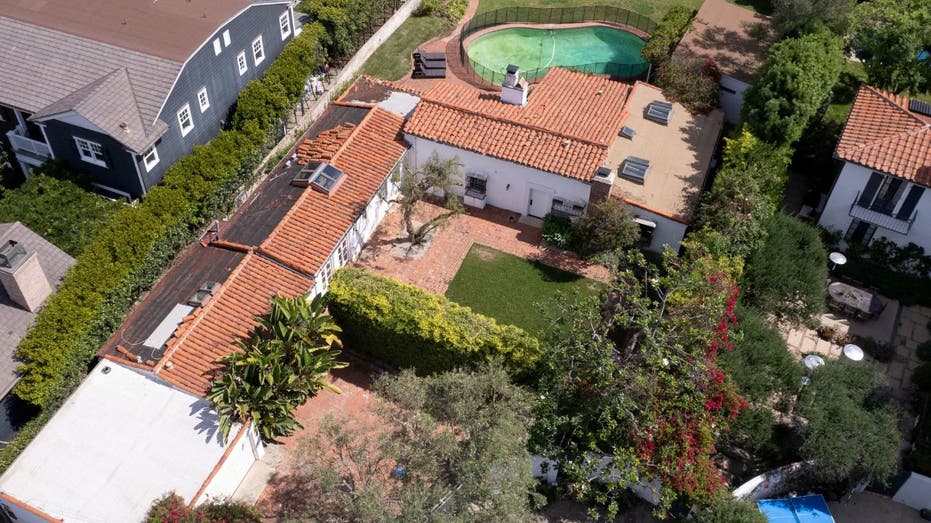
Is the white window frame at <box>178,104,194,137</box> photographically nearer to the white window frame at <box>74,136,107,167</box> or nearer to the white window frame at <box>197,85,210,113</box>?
the white window frame at <box>197,85,210,113</box>

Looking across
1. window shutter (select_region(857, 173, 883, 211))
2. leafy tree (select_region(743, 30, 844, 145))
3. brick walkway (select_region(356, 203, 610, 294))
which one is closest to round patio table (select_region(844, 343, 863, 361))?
window shutter (select_region(857, 173, 883, 211))

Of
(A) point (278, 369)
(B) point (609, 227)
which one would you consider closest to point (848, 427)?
(B) point (609, 227)

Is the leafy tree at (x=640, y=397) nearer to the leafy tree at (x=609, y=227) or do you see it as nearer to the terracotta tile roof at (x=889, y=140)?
the leafy tree at (x=609, y=227)

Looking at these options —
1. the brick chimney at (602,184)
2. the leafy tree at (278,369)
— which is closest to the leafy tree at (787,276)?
the brick chimney at (602,184)

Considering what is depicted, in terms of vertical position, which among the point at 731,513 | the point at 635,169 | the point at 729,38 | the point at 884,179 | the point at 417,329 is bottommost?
the point at 731,513

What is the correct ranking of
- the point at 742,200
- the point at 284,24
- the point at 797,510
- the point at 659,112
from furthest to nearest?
the point at 284,24 < the point at 659,112 < the point at 742,200 < the point at 797,510

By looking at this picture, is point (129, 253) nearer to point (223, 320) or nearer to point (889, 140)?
point (223, 320)
